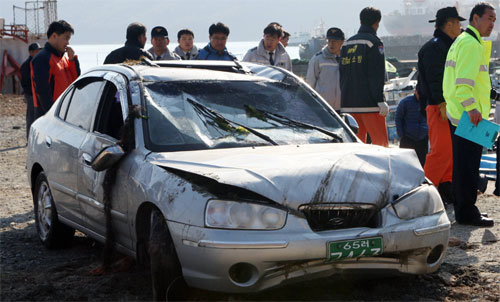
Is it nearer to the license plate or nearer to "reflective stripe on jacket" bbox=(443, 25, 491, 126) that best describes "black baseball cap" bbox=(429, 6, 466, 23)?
"reflective stripe on jacket" bbox=(443, 25, 491, 126)

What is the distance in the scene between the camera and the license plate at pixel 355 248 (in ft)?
13.6

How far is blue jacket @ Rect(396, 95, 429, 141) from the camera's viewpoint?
9758 mm

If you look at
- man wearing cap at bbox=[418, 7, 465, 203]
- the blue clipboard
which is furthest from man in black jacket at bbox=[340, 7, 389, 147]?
the blue clipboard

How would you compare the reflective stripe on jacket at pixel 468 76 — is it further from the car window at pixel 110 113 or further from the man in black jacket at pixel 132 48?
the man in black jacket at pixel 132 48

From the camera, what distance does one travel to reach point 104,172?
521 centimetres

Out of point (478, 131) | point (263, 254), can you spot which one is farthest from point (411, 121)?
point (263, 254)

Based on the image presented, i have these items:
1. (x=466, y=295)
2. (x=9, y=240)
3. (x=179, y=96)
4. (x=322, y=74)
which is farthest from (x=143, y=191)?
(x=322, y=74)

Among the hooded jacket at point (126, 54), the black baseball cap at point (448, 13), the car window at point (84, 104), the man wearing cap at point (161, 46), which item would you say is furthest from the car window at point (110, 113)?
the man wearing cap at point (161, 46)

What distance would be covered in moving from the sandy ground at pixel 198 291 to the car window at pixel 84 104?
3.44 ft

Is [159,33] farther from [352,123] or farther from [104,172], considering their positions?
[104,172]

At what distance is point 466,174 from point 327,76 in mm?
3254

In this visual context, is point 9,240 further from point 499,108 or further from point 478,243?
point 499,108

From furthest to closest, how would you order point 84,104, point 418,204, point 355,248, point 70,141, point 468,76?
point 468,76, point 84,104, point 70,141, point 418,204, point 355,248

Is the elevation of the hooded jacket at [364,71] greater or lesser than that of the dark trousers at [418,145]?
greater
